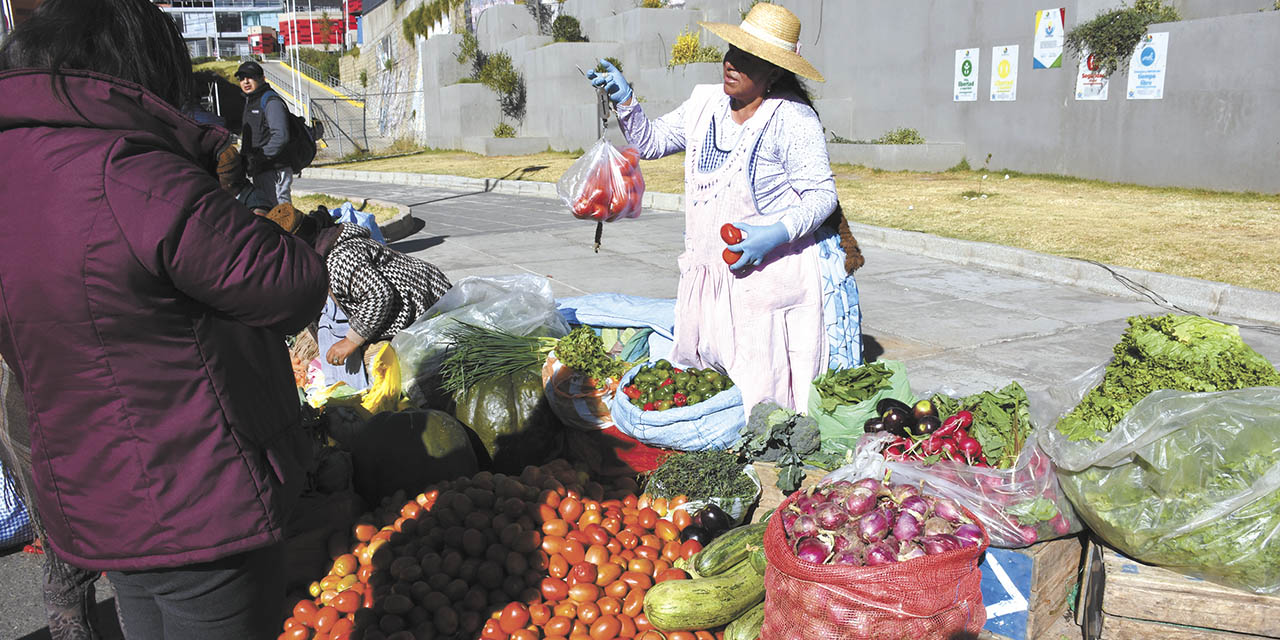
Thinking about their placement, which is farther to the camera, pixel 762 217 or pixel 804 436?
pixel 762 217

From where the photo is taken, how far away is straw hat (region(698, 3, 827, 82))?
352 cm

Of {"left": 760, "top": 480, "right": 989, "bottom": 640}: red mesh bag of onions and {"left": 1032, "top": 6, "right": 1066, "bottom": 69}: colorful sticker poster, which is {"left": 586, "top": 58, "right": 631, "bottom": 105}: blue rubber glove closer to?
{"left": 760, "top": 480, "right": 989, "bottom": 640}: red mesh bag of onions

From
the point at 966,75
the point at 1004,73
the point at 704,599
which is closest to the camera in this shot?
the point at 704,599

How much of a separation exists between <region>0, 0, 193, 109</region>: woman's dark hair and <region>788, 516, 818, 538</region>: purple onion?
1.94 m

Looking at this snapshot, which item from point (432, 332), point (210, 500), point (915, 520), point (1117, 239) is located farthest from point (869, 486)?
point (1117, 239)

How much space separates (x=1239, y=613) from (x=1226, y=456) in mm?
425

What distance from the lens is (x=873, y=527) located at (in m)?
2.56

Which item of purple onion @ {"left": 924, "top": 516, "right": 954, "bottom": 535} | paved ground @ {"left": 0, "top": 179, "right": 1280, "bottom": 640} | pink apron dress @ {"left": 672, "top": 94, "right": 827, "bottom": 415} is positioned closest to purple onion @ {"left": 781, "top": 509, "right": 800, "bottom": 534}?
purple onion @ {"left": 924, "top": 516, "right": 954, "bottom": 535}

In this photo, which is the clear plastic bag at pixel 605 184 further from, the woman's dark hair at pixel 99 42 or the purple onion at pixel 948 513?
the woman's dark hair at pixel 99 42

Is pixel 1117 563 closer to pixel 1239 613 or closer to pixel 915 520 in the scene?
pixel 1239 613

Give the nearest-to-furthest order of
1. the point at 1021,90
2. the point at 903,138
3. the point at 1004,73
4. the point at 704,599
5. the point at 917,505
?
the point at 917,505, the point at 704,599, the point at 1021,90, the point at 1004,73, the point at 903,138

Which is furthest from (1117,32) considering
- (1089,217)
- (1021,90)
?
(1089,217)

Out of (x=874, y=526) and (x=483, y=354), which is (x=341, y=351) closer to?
(x=483, y=354)

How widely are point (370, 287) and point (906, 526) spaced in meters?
2.77
